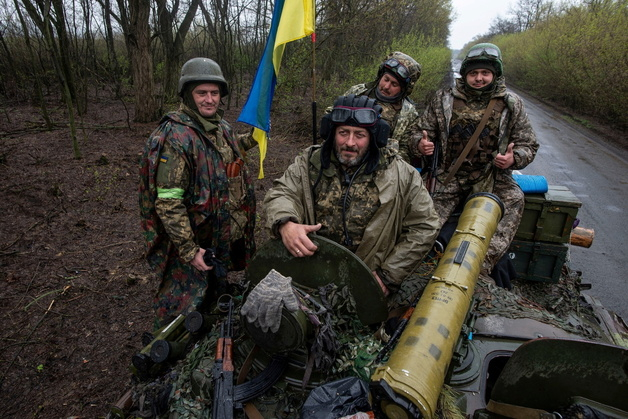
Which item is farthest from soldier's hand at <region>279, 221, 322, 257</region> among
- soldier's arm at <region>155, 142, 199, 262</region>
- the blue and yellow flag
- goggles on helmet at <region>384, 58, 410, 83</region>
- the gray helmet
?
goggles on helmet at <region>384, 58, 410, 83</region>

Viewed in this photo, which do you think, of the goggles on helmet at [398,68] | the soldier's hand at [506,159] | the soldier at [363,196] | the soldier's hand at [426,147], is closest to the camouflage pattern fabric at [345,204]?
the soldier at [363,196]

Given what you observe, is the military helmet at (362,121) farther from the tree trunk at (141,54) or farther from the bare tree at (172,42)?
the bare tree at (172,42)

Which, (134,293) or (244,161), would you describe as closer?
(244,161)

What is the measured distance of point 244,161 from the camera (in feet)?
12.1

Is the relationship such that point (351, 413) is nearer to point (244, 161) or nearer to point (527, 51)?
point (244, 161)

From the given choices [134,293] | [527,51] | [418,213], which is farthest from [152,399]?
[527,51]

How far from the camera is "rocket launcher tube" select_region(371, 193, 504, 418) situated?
1641 millimetres

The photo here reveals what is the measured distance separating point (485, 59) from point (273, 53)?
2104mm

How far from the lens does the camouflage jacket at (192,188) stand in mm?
3035

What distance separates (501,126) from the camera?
387 centimetres

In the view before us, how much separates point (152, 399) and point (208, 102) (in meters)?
2.27

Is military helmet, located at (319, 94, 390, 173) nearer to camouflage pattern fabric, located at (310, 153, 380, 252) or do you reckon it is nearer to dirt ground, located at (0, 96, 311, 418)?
camouflage pattern fabric, located at (310, 153, 380, 252)

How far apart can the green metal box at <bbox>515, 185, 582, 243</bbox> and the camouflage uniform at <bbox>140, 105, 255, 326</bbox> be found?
10.6ft

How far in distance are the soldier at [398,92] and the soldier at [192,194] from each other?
70.5 inches
